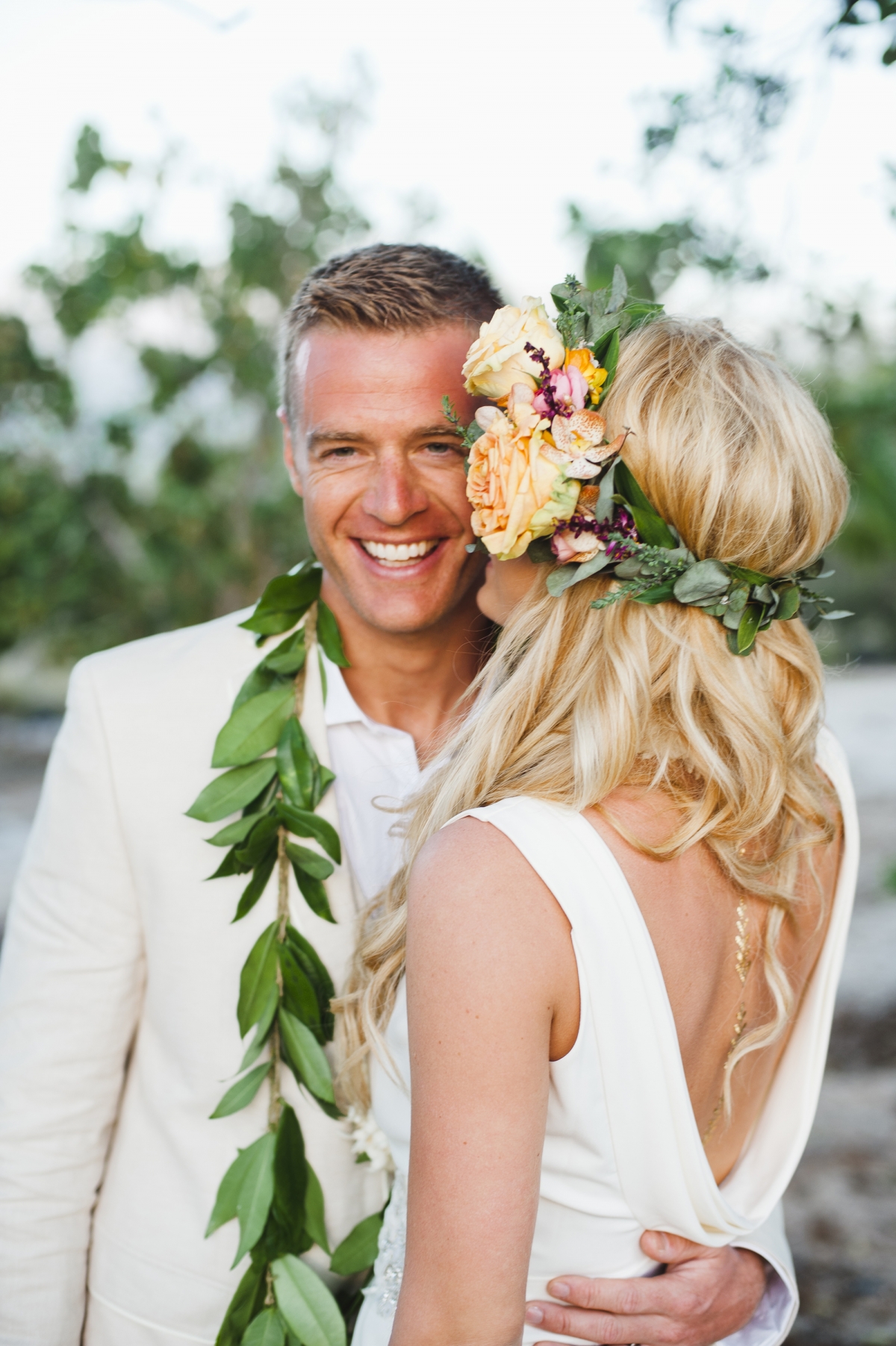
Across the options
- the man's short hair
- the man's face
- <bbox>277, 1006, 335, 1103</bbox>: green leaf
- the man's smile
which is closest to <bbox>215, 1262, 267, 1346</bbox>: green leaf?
<bbox>277, 1006, 335, 1103</bbox>: green leaf

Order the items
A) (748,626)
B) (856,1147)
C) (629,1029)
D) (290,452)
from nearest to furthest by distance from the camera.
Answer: (629,1029)
(748,626)
(290,452)
(856,1147)

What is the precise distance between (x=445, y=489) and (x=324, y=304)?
481 millimetres

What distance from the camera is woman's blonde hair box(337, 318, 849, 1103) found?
1.45 metres

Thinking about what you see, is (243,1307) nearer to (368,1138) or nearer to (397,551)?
(368,1138)

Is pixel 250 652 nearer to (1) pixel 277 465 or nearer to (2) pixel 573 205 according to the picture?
(2) pixel 573 205

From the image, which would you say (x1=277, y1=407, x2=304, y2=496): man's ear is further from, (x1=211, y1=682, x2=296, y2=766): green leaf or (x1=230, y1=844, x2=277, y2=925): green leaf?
(x1=230, y1=844, x2=277, y2=925): green leaf

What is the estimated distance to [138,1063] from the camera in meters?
2.07

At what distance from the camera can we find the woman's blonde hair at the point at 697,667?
1447 mm

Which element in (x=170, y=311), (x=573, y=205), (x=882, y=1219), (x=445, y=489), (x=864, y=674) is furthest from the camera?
(x=864, y=674)

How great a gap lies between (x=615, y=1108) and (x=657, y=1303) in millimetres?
454

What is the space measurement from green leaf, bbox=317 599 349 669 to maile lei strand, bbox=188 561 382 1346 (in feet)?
0.61

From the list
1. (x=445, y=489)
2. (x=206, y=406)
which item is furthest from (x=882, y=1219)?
(x=206, y=406)

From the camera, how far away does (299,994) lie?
6.30ft

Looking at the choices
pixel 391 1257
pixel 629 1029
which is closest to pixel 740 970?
pixel 629 1029
